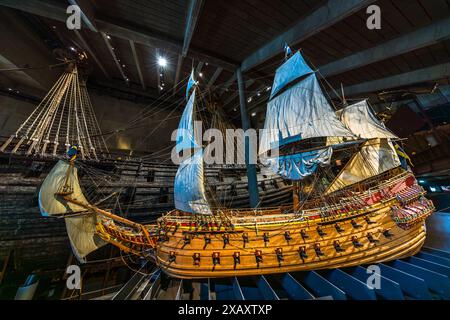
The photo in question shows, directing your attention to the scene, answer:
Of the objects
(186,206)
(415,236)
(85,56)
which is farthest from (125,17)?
(415,236)

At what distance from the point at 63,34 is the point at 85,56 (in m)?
0.97

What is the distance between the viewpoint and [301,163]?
18.2ft

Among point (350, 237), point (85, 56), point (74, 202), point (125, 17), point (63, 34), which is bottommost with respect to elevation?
point (350, 237)

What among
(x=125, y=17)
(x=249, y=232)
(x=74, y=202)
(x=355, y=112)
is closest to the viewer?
(x=74, y=202)

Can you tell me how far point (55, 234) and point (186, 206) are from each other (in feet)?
13.7

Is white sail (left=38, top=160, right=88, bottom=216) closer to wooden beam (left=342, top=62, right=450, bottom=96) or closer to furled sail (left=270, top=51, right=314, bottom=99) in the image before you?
furled sail (left=270, top=51, right=314, bottom=99)

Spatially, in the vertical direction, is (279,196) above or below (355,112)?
below

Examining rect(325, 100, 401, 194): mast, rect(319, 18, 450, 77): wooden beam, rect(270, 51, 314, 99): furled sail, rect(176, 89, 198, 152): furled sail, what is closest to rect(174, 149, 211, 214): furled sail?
rect(176, 89, 198, 152): furled sail

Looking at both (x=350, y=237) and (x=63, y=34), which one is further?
(x=63, y=34)

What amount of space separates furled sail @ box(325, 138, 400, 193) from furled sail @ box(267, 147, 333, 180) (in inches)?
50.0

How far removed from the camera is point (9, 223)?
391cm

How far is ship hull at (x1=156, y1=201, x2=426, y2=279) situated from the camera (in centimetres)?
322
